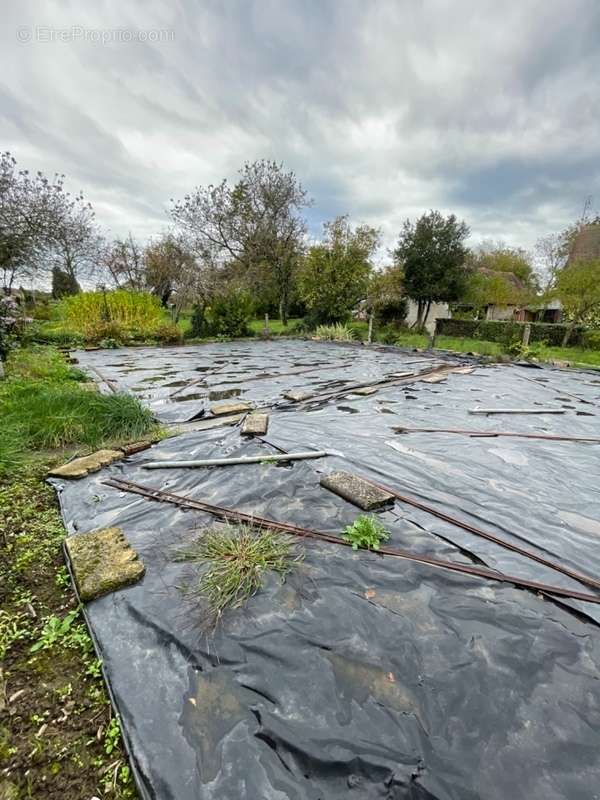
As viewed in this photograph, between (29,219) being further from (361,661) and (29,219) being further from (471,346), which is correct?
(471,346)

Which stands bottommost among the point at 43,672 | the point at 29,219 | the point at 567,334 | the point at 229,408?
the point at 43,672

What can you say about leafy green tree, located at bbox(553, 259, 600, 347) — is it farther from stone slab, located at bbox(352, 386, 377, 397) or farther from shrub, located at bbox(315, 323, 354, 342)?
stone slab, located at bbox(352, 386, 377, 397)

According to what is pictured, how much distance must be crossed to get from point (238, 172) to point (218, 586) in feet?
58.2

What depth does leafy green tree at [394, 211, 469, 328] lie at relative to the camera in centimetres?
1397

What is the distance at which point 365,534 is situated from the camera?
167 centimetres

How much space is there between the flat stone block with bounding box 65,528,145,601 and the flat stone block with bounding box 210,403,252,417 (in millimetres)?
2082

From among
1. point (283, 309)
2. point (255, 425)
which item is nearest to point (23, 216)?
point (283, 309)

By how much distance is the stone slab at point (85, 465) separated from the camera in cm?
231

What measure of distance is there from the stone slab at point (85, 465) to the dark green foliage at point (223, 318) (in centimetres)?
1013

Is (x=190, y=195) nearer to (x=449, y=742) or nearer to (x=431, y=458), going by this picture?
(x=431, y=458)

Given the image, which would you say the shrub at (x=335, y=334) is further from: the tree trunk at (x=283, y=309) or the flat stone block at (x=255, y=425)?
the flat stone block at (x=255, y=425)

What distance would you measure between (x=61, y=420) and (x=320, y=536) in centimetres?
249

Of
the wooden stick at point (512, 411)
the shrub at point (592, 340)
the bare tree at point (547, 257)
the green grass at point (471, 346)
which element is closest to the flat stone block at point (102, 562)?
the wooden stick at point (512, 411)

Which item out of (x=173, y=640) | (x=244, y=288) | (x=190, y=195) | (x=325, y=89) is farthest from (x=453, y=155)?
(x=173, y=640)
